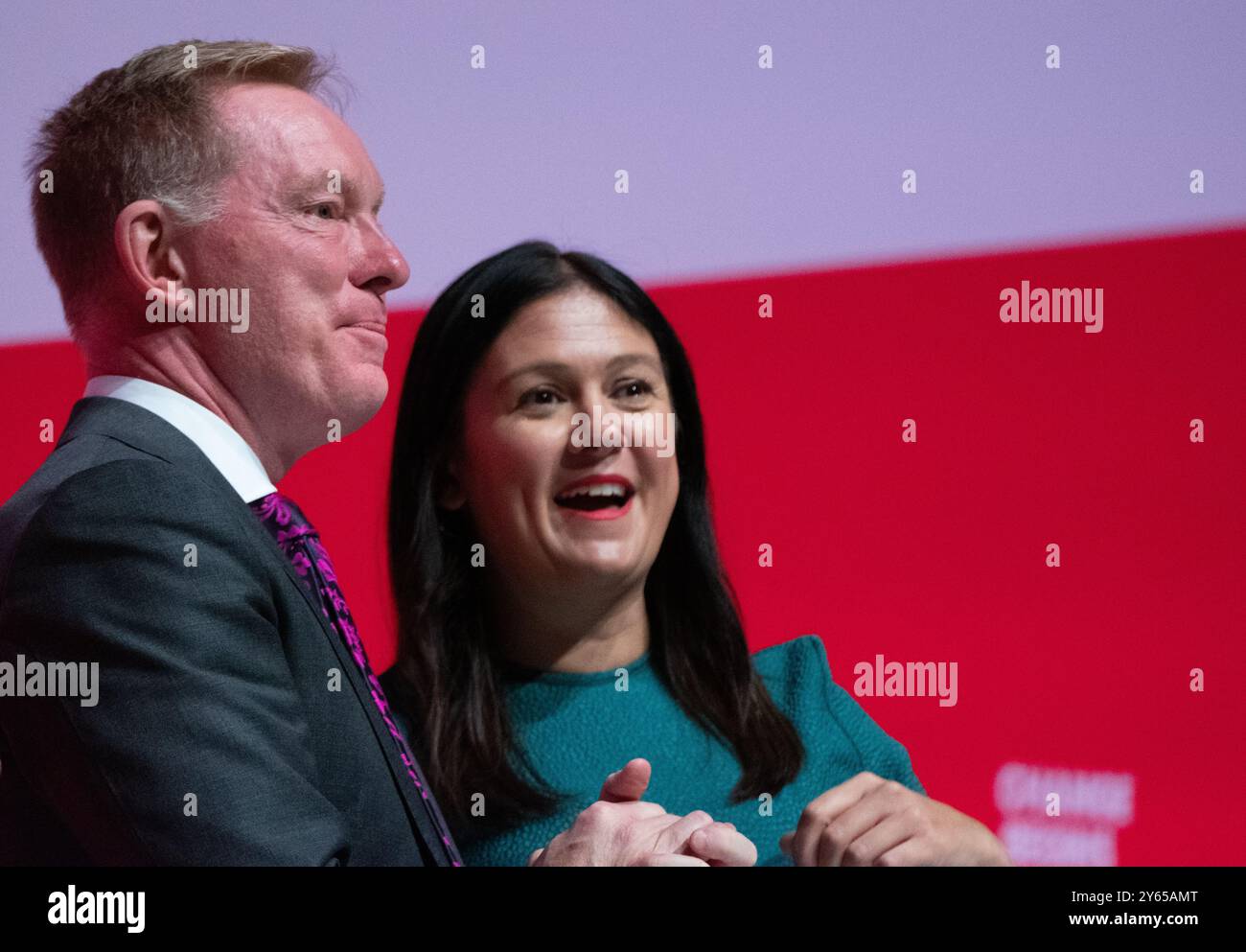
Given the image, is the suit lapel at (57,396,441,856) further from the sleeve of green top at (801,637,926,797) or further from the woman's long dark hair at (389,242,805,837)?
the sleeve of green top at (801,637,926,797)

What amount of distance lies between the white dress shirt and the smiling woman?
18.7 inches

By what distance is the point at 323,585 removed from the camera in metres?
1.64

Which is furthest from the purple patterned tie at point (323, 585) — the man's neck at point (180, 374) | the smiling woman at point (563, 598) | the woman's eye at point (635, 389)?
the woman's eye at point (635, 389)

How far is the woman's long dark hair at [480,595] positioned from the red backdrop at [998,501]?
19cm

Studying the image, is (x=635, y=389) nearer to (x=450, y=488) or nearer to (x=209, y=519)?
(x=450, y=488)

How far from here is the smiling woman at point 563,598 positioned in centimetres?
199

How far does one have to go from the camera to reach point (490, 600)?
2129 millimetres

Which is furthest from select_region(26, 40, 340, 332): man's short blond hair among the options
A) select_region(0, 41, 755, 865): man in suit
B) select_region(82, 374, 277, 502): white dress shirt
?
select_region(82, 374, 277, 502): white dress shirt

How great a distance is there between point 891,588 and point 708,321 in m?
0.59

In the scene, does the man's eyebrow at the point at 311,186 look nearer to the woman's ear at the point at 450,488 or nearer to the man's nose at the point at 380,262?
the man's nose at the point at 380,262

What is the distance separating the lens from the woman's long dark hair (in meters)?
2.01

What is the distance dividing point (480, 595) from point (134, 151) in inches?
32.2
